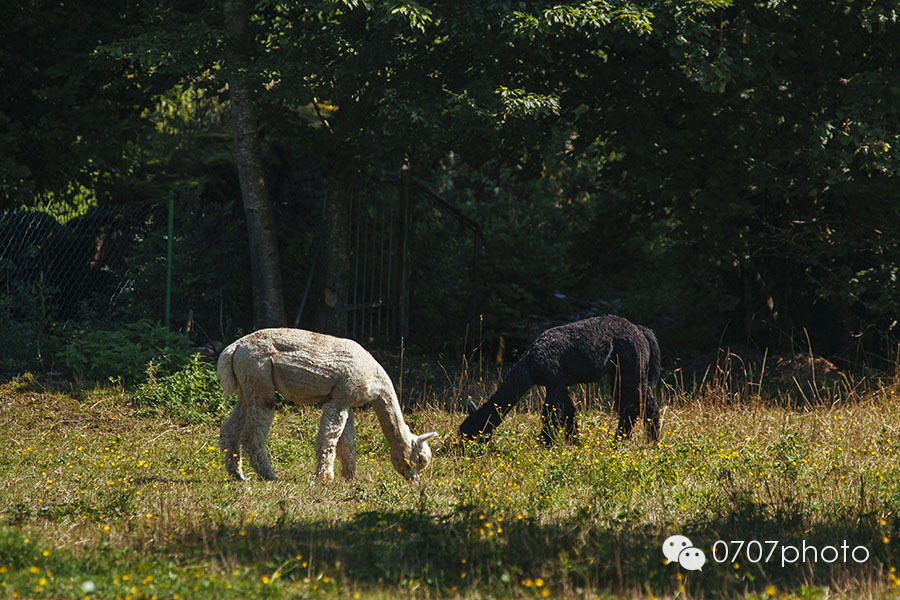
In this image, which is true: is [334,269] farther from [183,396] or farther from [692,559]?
[692,559]

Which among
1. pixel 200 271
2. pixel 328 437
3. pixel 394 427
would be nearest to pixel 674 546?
pixel 394 427

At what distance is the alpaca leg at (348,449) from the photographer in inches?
303

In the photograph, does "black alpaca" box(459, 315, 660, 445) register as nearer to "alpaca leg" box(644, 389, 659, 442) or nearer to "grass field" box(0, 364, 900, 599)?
"alpaca leg" box(644, 389, 659, 442)

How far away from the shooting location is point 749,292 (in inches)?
535

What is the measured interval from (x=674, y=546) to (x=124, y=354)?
724cm

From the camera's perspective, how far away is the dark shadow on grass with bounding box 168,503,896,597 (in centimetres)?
530

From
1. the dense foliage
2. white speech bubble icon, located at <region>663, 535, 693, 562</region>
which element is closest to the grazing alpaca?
white speech bubble icon, located at <region>663, 535, 693, 562</region>

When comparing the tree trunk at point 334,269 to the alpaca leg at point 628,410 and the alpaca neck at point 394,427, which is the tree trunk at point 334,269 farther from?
the alpaca neck at point 394,427

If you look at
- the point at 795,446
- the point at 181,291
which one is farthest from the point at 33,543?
the point at 181,291

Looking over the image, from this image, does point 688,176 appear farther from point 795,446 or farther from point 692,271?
point 795,446

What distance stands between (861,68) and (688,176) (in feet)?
8.36

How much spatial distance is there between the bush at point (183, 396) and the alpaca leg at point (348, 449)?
9.06 ft

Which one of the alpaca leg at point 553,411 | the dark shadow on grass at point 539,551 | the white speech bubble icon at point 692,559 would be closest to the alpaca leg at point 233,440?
the dark shadow on grass at point 539,551

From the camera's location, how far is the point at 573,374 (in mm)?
8602
